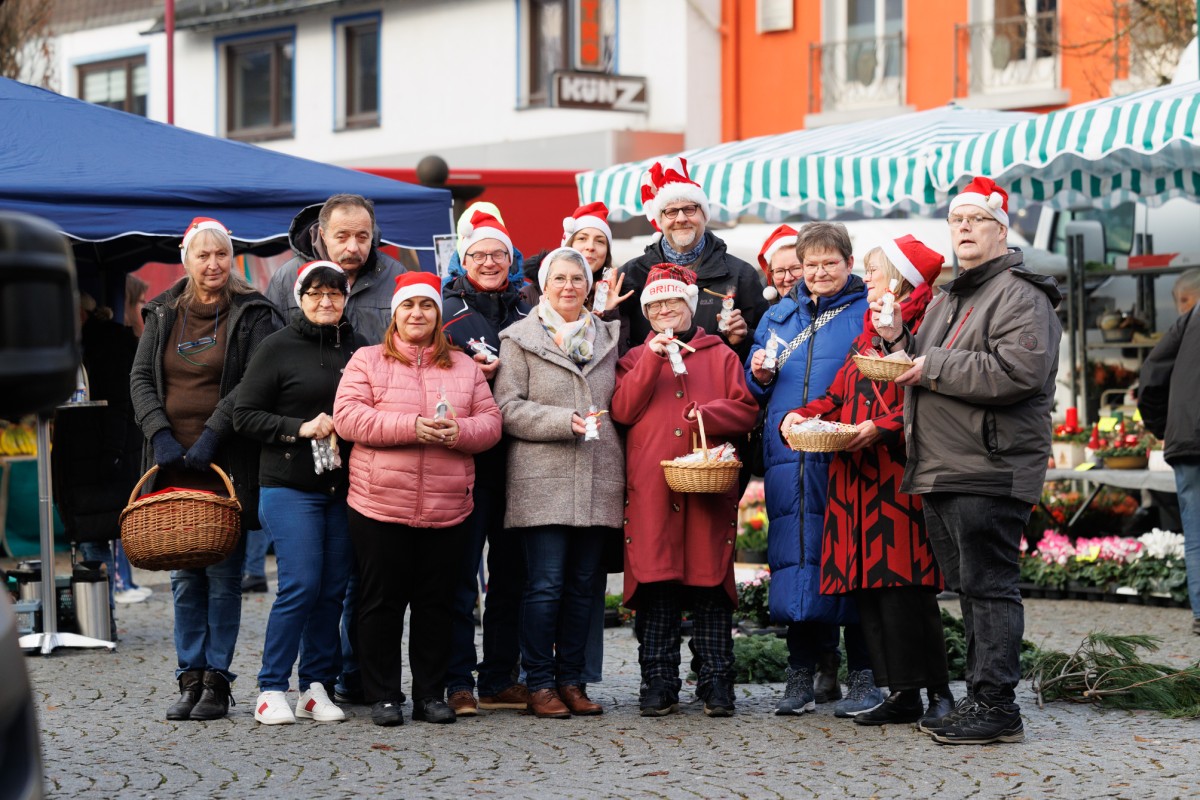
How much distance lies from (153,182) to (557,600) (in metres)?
3.51

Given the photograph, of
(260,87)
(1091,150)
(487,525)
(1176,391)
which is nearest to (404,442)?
(487,525)

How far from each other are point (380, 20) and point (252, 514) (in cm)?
2050

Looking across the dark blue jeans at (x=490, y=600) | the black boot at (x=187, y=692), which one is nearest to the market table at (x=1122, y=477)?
the dark blue jeans at (x=490, y=600)

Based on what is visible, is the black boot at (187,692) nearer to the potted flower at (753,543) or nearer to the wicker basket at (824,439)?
the wicker basket at (824,439)

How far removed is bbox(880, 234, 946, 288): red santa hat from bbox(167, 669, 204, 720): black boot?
11.0ft

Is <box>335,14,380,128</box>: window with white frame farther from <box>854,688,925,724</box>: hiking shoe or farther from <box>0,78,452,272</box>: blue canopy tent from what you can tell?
<box>854,688,925,724</box>: hiking shoe

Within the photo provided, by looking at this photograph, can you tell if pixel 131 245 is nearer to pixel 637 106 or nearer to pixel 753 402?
pixel 753 402

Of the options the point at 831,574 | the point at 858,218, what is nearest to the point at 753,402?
the point at 831,574

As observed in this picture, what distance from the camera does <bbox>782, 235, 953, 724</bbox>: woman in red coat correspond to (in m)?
6.96

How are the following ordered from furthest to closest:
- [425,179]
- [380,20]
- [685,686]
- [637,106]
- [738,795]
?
[380,20], [637,106], [425,179], [685,686], [738,795]

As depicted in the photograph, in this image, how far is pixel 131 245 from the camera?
1158 cm

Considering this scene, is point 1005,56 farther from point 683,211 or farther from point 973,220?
point 973,220

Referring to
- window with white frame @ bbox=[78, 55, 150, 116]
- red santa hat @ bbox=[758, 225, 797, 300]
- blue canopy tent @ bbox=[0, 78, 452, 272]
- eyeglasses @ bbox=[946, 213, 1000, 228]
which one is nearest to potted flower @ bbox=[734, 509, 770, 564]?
blue canopy tent @ bbox=[0, 78, 452, 272]

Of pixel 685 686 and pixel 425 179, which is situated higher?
pixel 425 179
